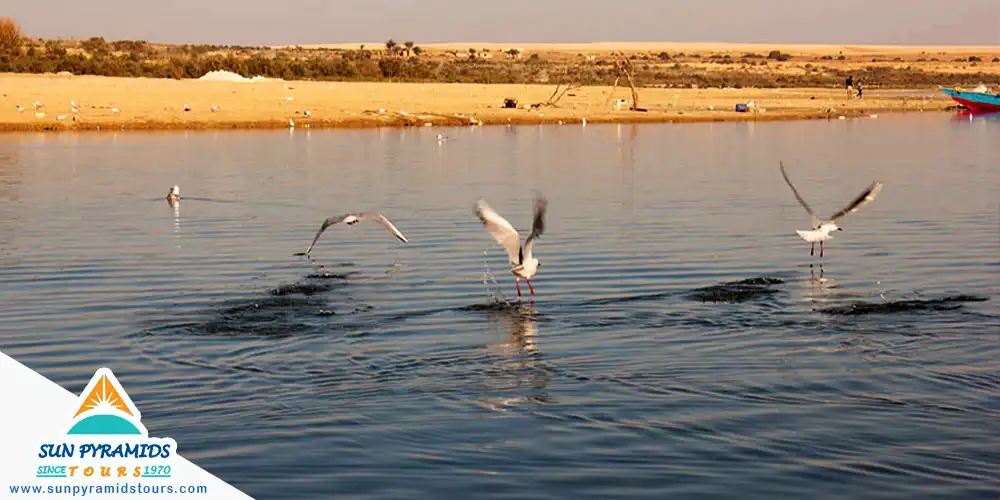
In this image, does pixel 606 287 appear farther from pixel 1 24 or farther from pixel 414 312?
pixel 1 24

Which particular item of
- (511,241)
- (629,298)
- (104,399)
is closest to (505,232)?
(511,241)

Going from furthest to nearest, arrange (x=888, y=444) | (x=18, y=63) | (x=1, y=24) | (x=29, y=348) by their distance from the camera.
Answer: (x=1, y=24), (x=18, y=63), (x=29, y=348), (x=888, y=444)

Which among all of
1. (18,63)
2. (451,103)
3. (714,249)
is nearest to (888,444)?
(714,249)

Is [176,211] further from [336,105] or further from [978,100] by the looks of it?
[978,100]

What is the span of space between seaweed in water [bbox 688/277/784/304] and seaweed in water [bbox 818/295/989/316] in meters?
1.07

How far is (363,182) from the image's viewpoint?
33438mm

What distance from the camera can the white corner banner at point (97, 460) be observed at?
372 inches

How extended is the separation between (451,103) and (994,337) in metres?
48.8

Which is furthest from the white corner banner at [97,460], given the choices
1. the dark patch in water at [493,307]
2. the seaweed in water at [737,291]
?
the seaweed in water at [737,291]

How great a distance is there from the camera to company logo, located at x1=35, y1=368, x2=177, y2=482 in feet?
31.4

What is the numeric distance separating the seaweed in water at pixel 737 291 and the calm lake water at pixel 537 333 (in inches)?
2.5

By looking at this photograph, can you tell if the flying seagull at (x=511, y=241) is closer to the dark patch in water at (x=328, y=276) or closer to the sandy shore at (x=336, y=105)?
the dark patch in water at (x=328, y=276)

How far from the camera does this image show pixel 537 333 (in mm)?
15680

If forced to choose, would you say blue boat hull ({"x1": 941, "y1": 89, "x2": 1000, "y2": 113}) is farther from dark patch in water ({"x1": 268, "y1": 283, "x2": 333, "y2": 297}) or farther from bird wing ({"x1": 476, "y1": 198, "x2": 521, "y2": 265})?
bird wing ({"x1": 476, "y1": 198, "x2": 521, "y2": 265})
